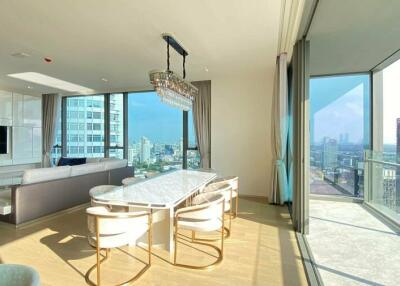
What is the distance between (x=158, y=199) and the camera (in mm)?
2344

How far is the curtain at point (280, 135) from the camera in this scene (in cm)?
432

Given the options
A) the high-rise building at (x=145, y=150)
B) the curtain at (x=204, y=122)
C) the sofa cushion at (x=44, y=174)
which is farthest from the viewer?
the high-rise building at (x=145, y=150)

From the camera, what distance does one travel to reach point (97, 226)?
202 centimetres

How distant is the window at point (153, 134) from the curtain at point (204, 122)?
65 centimetres

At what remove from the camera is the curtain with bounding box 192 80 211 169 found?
5.82 m

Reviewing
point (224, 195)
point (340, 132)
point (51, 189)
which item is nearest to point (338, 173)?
point (340, 132)

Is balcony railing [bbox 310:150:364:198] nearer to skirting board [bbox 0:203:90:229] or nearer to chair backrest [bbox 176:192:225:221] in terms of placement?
chair backrest [bbox 176:192:225:221]

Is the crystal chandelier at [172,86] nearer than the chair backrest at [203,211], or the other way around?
the chair backrest at [203,211]

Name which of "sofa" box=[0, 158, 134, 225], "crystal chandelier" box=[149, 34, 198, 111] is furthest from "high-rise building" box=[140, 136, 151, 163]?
"crystal chandelier" box=[149, 34, 198, 111]

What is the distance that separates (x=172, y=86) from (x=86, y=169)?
7.93ft

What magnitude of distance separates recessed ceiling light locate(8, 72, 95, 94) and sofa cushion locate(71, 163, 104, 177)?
2.66 meters

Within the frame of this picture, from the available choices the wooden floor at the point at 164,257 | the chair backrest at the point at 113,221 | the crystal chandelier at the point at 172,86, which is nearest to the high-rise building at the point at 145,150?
the crystal chandelier at the point at 172,86

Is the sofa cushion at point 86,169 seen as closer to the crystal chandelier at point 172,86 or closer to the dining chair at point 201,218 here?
the crystal chandelier at point 172,86

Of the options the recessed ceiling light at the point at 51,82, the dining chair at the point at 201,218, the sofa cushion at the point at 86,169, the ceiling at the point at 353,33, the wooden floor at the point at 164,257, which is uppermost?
the recessed ceiling light at the point at 51,82
